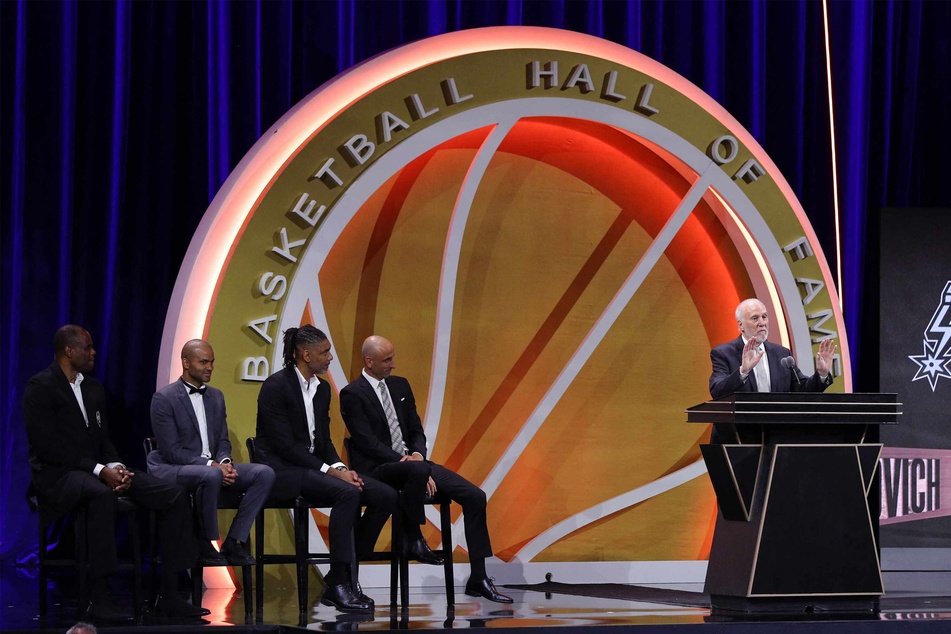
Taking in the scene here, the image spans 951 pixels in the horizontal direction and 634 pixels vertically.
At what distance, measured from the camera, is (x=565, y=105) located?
690 cm

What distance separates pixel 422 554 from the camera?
5648 millimetres

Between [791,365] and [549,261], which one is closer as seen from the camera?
[791,365]

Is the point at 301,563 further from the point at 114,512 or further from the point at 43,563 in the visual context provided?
the point at 43,563

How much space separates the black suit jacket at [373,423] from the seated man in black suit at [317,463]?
11 cm

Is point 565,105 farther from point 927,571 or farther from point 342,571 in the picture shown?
point 927,571

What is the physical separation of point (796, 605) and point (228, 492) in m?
2.50

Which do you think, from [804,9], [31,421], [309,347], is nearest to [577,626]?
[309,347]

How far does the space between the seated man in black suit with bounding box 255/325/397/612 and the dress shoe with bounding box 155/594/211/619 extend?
58cm

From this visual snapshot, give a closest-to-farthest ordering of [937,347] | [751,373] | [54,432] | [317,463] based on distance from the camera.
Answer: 1. [54,432]
2. [317,463]
3. [751,373]
4. [937,347]

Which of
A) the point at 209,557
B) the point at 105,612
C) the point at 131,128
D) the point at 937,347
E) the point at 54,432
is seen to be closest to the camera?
the point at 105,612

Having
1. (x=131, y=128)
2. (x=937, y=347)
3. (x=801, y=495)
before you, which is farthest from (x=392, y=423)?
(x=937, y=347)

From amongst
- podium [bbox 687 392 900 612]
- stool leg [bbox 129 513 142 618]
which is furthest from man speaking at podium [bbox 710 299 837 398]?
stool leg [bbox 129 513 142 618]

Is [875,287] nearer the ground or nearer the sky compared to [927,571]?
nearer the sky

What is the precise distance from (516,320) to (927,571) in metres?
2.82
